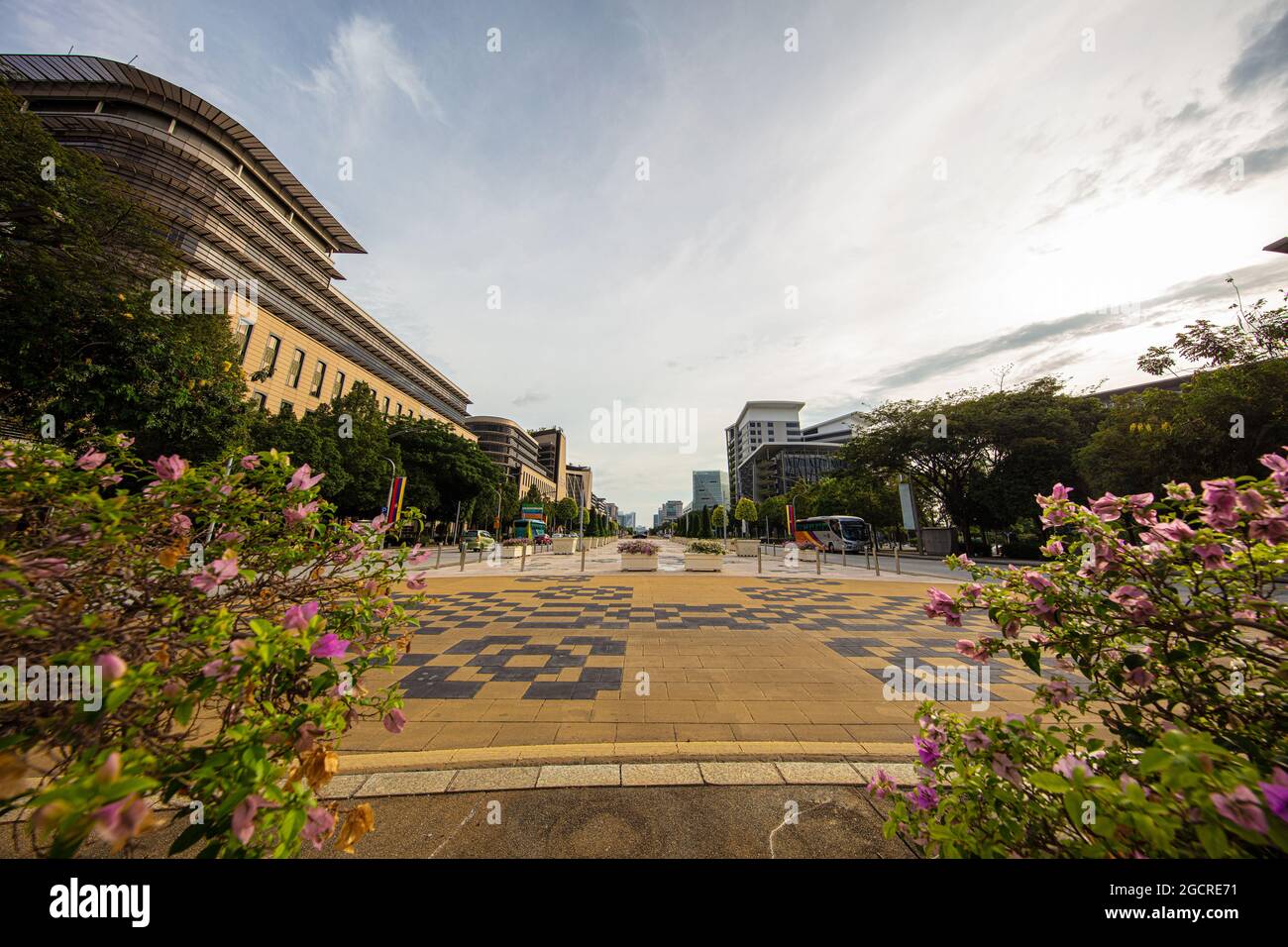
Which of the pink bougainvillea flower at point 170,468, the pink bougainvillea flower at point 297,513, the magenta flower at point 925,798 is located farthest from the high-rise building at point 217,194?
the magenta flower at point 925,798

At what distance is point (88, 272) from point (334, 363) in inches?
1223

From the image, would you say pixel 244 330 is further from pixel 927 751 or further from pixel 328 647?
pixel 927 751

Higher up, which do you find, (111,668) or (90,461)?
(90,461)

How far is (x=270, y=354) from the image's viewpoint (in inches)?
1258

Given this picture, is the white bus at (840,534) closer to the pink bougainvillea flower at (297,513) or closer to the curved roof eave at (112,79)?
the pink bougainvillea flower at (297,513)

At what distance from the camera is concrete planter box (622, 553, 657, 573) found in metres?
18.3

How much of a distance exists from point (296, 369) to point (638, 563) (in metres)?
33.7

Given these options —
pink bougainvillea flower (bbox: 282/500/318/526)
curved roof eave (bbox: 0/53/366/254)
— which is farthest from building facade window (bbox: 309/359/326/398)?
pink bougainvillea flower (bbox: 282/500/318/526)

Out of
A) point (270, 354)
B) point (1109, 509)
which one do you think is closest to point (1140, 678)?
point (1109, 509)

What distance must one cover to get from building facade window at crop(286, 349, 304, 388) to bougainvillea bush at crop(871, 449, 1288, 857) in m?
43.2

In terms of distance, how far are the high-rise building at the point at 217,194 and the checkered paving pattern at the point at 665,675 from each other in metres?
27.6

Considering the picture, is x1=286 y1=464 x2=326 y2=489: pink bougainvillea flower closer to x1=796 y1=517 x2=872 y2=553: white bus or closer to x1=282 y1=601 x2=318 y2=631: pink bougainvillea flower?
x1=282 y1=601 x2=318 y2=631: pink bougainvillea flower

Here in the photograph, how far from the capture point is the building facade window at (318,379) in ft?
117
